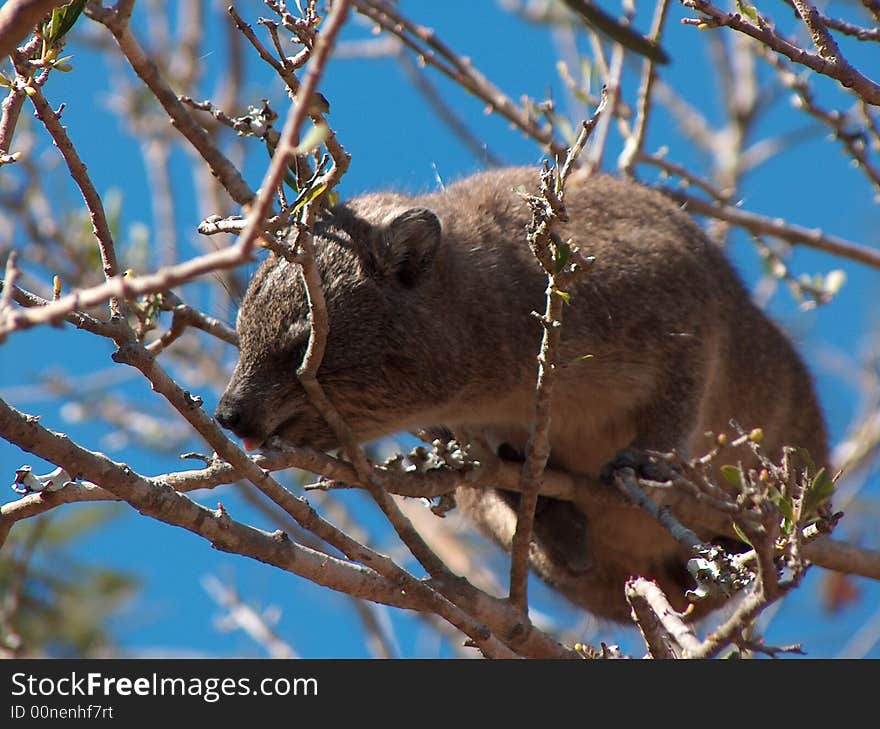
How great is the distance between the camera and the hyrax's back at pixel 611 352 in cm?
549

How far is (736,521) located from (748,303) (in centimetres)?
344

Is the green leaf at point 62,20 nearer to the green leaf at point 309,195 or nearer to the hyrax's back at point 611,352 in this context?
the green leaf at point 309,195

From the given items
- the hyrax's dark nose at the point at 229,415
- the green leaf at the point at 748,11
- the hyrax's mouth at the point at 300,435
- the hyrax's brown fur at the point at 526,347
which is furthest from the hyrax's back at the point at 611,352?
the green leaf at the point at 748,11

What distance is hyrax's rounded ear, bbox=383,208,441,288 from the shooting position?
5137 millimetres

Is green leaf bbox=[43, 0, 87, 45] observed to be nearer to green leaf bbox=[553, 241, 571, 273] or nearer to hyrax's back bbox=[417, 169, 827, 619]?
green leaf bbox=[553, 241, 571, 273]

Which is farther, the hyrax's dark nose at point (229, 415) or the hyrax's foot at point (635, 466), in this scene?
the hyrax's foot at point (635, 466)

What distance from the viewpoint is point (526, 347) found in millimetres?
5465

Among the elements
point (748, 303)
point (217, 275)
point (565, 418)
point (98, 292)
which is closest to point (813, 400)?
point (748, 303)

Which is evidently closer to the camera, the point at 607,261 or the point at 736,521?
the point at 736,521

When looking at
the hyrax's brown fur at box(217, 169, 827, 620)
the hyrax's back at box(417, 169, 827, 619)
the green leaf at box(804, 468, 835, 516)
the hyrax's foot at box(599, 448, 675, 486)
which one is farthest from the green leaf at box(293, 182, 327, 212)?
the hyrax's foot at box(599, 448, 675, 486)

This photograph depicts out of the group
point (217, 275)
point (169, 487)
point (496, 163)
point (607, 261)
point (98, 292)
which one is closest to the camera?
point (98, 292)

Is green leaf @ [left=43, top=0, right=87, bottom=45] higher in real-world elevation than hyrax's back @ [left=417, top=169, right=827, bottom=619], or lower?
lower

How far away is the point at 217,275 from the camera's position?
21.3 ft
